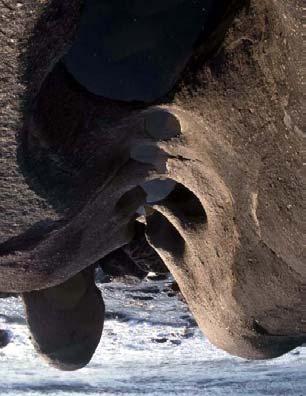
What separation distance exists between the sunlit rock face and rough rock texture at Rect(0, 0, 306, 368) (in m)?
0.02

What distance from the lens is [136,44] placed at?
2.40 ft

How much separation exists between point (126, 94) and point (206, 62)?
0.41 feet

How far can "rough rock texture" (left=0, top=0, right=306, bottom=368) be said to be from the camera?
25.3 inches

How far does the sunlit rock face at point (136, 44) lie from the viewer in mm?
705

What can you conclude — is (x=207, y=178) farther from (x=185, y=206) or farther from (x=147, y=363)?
(x=147, y=363)

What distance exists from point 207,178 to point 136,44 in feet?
0.57

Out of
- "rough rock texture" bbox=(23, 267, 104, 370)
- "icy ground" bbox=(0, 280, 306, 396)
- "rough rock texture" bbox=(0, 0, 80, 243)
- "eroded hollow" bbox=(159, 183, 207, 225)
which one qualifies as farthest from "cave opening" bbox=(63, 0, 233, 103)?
"icy ground" bbox=(0, 280, 306, 396)

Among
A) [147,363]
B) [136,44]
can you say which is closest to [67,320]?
[136,44]

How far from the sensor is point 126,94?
0.77m

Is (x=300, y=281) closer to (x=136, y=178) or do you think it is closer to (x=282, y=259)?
(x=282, y=259)

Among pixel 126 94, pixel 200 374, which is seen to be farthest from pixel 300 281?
pixel 200 374

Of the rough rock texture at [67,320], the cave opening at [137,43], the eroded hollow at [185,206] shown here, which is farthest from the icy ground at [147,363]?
the cave opening at [137,43]

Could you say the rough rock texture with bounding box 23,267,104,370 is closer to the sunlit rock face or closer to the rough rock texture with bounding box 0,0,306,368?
the rough rock texture with bounding box 0,0,306,368

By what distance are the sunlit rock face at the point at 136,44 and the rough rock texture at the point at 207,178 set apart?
0.02 metres
